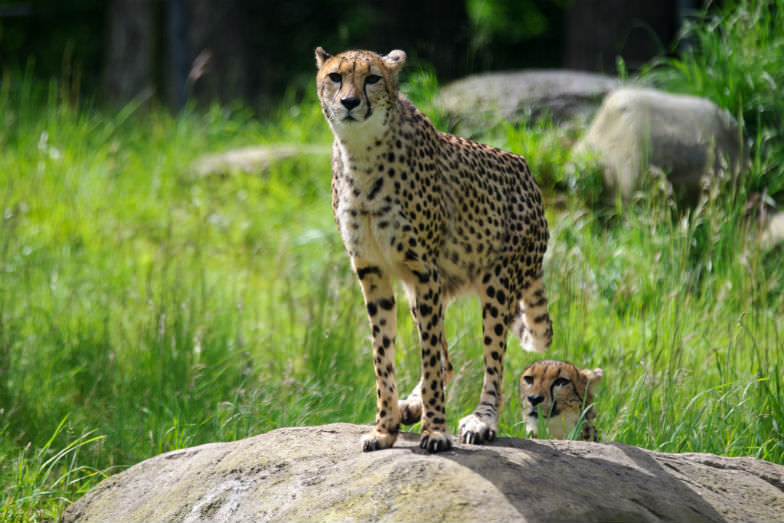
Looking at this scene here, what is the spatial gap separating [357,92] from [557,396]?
1828 millimetres

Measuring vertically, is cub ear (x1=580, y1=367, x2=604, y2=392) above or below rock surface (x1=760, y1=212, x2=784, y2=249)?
below

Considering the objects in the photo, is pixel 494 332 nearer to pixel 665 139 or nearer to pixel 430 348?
pixel 430 348

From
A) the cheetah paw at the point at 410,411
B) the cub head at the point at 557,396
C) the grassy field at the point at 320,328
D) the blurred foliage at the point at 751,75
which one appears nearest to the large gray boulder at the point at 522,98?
the grassy field at the point at 320,328

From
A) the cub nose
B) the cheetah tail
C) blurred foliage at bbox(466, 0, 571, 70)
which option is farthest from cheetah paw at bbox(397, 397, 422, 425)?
blurred foliage at bbox(466, 0, 571, 70)

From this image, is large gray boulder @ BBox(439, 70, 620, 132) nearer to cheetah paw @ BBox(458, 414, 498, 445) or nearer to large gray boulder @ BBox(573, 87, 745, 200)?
large gray boulder @ BBox(573, 87, 745, 200)

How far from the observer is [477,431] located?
359cm

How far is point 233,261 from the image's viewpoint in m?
7.93

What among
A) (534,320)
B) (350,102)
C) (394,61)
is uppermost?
(394,61)

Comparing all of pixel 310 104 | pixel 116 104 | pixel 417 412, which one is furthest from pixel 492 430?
pixel 116 104

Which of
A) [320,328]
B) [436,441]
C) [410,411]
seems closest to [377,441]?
A: [436,441]

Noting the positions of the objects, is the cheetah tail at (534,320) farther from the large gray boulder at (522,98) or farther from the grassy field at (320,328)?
the large gray boulder at (522,98)

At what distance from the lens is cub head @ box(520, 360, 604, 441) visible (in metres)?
4.33

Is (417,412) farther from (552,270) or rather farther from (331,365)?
(552,270)

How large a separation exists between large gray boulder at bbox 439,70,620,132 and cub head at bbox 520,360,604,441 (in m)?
3.90
